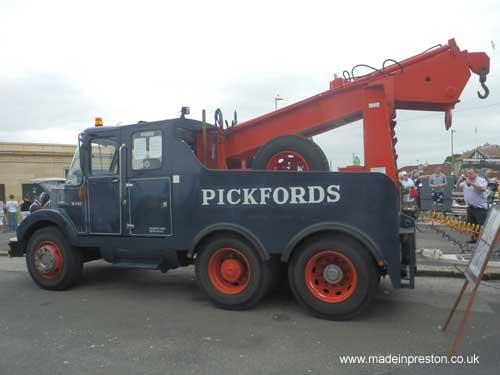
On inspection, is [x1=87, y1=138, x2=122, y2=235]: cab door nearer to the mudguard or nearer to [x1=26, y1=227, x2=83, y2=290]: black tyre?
the mudguard

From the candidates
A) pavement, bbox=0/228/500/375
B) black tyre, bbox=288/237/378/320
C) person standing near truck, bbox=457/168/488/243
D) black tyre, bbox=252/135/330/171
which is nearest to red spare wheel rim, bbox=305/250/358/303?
black tyre, bbox=288/237/378/320

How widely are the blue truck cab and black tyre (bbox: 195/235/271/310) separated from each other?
0.5 inches

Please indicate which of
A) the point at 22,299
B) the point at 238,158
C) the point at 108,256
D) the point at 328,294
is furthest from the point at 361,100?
the point at 22,299

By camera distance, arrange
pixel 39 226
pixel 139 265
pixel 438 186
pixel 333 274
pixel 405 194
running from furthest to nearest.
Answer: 1. pixel 438 186
2. pixel 405 194
3. pixel 39 226
4. pixel 139 265
5. pixel 333 274

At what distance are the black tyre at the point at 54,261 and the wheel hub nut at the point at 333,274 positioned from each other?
3.82 m

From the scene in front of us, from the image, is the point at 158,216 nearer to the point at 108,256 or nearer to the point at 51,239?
the point at 108,256

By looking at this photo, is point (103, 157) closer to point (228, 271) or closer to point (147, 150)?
point (147, 150)

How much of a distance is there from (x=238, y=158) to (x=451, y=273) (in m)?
3.94

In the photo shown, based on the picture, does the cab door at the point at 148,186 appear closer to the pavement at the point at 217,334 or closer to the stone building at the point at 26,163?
the pavement at the point at 217,334

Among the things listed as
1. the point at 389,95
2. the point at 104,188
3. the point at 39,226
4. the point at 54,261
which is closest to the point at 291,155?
the point at 389,95

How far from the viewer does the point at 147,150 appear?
5.46 metres

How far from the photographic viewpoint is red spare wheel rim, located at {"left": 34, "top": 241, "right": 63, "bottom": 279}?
20.1ft

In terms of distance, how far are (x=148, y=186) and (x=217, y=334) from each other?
2189mm

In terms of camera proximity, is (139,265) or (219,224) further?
(139,265)
